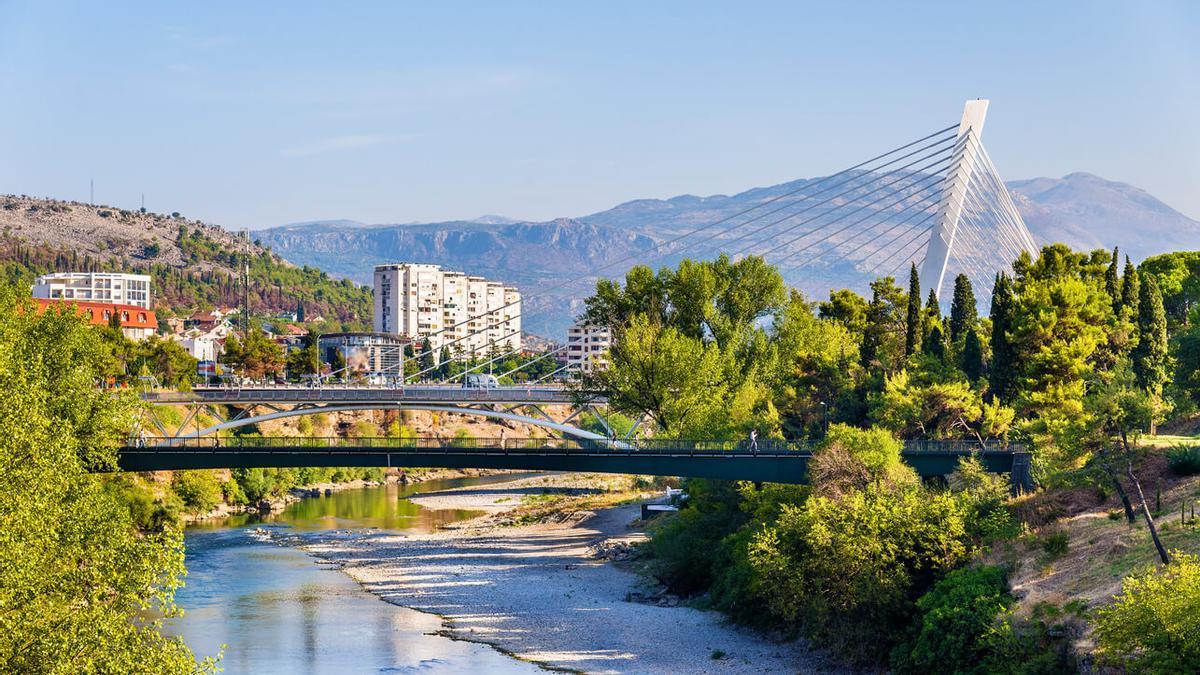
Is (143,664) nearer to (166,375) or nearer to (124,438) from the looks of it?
(124,438)

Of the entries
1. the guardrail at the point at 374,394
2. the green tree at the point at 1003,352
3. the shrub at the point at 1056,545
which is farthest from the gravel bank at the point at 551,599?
the green tree at the point at 1003,352

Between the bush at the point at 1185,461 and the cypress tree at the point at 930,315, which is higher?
the cypress tree at the point at 930,315

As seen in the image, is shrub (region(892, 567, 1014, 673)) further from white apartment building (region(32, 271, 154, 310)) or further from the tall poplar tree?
white apartment building (region(32, 271, 154, 310))

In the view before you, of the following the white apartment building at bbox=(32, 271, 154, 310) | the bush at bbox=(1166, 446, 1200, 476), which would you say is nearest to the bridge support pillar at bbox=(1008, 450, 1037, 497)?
the bush at bbox=(1166, 446, 1200, 476)

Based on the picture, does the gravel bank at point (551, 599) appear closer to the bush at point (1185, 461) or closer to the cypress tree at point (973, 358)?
the bush at point (1185, 461)

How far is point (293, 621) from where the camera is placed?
158 feet

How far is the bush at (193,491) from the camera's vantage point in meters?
81.2

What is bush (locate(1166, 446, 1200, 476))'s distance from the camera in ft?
139

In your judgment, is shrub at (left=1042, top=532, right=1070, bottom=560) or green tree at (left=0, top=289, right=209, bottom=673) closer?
green tree at (left=0, top=289, right=209, bottom=673)

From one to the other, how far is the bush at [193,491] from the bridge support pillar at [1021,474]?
160 ft

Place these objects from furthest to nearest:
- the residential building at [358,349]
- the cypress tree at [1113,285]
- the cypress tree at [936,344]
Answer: the residential building at [358,349] < the cypress tree at [1113,285] < the cypress tree at [936,344]

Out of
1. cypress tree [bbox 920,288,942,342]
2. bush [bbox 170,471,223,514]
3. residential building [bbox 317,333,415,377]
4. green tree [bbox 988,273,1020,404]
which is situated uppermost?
residential building [bbox 317,333,415,377]

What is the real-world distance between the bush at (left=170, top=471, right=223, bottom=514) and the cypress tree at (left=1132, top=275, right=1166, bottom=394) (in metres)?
51.2

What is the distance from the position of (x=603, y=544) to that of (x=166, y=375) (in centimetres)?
5484
